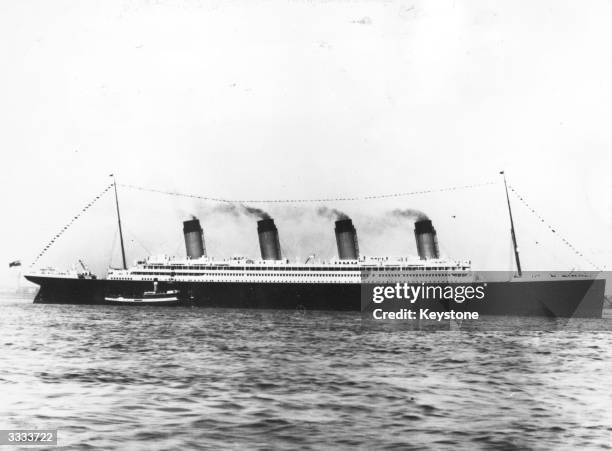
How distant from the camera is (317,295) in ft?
167

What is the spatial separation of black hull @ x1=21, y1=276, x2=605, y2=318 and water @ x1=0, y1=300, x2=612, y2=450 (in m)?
26.8

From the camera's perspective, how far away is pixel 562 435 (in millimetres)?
8930

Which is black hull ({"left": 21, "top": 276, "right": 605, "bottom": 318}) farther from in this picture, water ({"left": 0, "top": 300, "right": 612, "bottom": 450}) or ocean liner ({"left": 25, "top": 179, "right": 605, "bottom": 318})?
water ({"left": 0, "top": 300, "right": 612, "bottom": 450})

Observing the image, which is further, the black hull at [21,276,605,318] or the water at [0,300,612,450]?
the black hull at [21,276,605,318]

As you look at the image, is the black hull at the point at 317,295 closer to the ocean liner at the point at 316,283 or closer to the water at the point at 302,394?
the ocean liner at the point at 316,283

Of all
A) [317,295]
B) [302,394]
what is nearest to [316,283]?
[317,295]

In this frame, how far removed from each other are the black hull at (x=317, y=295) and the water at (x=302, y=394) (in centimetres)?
2683

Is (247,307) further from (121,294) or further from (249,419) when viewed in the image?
(249,419)

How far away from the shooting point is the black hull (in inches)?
1833

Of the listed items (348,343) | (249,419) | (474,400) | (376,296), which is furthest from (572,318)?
(249,419)

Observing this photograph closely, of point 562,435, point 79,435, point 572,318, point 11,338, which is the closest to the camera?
point 79,435

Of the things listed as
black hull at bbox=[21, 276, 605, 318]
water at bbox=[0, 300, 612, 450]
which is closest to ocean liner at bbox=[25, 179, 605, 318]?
black hull at bbox=[21, 276, 605, 318]

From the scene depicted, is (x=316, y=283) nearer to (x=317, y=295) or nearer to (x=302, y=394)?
(x=317, y=295)

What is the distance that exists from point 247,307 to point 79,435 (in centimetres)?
4380
